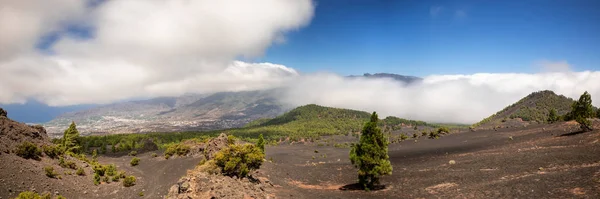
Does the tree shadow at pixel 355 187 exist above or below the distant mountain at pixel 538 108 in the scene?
below

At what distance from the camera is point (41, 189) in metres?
32.5

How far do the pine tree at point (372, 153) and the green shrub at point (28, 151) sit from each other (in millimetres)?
43908

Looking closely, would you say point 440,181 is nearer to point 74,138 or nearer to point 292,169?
point 292,169

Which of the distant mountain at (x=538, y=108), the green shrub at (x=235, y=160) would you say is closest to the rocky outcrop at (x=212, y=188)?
the green shrub at (x=235, y=160)

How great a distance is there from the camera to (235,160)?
35.9 metres

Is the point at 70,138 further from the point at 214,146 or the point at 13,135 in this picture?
the point at 214,146

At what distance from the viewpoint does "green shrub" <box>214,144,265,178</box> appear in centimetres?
3538

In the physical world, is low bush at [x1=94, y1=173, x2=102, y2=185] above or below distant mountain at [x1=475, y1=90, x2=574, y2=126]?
below

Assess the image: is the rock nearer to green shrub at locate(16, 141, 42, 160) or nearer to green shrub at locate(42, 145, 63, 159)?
green shrub at locate(16, 141, 42, 160)

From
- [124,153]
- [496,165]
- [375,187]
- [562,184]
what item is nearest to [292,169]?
[375,187]

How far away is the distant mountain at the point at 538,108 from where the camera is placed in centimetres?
14812

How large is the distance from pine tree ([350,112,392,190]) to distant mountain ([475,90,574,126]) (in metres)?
149

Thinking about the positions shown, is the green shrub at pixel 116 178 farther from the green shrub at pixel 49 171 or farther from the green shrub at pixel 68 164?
the green shrub at pixel 49 171

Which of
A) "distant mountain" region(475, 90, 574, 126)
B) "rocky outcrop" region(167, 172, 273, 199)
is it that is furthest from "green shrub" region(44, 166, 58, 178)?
"distant mountain" region(475, 90, 574, 126)
